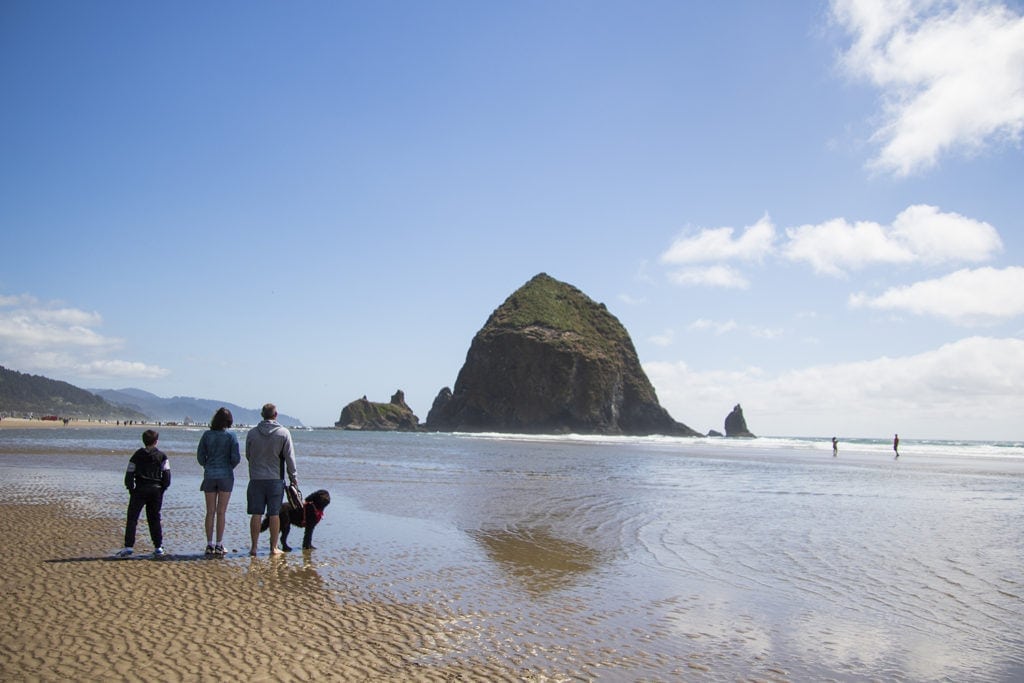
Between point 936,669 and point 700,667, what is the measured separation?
214 cm

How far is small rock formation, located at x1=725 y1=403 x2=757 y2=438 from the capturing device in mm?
148625

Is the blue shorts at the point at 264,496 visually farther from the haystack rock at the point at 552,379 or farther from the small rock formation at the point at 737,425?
the small rock formation at the point at 737,425

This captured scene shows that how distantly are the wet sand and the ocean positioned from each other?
1.13ft

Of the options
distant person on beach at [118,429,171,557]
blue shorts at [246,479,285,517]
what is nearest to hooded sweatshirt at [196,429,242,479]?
blue shorts at [246,479,285,517]

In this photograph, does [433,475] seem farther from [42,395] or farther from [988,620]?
[42,395]

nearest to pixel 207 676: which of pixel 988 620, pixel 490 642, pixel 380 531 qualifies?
pixel 490 642

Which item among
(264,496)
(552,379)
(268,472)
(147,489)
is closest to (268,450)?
(268,472)

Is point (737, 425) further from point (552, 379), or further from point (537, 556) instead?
point (537, 556)

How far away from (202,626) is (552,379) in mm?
117094

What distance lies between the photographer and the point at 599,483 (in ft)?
76.4

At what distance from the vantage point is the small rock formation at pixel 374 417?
150 metres

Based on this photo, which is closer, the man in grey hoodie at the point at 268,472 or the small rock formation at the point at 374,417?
the man in grey hoodie at the point at 268,472

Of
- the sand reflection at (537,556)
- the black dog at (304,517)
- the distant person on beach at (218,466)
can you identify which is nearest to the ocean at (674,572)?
the sand reflection at (537,556)

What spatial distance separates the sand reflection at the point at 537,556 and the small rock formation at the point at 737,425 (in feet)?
480
